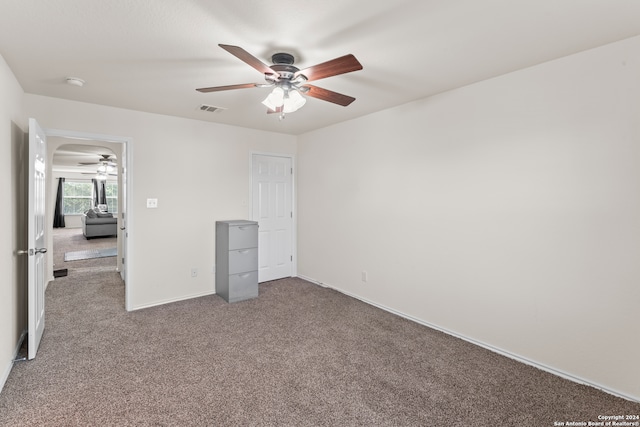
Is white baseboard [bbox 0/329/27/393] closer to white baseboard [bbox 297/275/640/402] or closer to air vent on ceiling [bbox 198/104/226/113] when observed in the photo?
air vent on ceiling [bbox 198/104/226/113]

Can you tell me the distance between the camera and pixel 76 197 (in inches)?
498

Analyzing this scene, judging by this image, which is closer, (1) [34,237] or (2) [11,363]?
(2) [11,363]

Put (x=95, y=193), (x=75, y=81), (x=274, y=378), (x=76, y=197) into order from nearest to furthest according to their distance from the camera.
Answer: (x=274, y=378)
(x=75, y=81)
(x=76, y=197)
(x=95, y=193)

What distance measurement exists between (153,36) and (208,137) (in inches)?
89.6

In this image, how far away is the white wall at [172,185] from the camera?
3465mm

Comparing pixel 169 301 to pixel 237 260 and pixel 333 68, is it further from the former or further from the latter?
pixel 333 68

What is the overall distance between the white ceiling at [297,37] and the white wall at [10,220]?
256 millimetres

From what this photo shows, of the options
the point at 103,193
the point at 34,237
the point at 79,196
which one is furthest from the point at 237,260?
the point at 79,196

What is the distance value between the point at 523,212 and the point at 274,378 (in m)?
2.34

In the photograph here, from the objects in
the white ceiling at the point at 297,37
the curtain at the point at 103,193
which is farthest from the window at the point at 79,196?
the white ceiling at the point at 297,37

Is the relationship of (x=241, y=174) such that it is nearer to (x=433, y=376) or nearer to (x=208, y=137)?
(x=208, y=137)

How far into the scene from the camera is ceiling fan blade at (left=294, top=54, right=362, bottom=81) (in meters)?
1.74

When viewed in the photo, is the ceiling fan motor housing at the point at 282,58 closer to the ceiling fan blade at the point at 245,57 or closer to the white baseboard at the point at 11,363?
the ceiling fan blade at the point at 245,57

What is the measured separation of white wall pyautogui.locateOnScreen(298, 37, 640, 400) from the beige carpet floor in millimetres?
286
